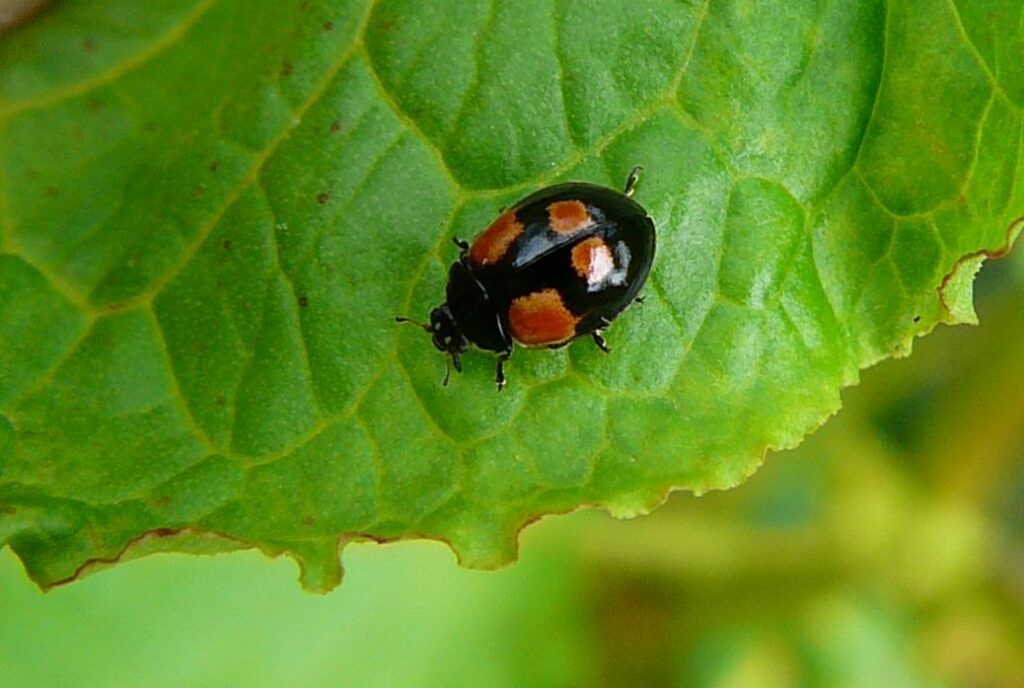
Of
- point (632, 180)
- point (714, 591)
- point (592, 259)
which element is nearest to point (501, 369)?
point (592, 259)

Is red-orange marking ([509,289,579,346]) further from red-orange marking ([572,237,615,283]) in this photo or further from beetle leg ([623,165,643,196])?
beetle leg ([623,165,643,196])

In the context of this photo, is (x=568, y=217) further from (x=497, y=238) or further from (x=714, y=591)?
(x=714, y=591)

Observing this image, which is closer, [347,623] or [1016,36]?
[1016,36]

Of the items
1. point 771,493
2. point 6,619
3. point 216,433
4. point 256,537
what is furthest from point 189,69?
point 771,493

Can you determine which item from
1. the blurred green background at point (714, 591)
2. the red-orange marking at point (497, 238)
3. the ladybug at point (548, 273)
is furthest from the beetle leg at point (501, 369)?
the blurred green background at point (714, 591)

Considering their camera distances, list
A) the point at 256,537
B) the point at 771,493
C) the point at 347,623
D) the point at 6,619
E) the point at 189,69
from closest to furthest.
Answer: the point at 189,69 < the point at 256,537 < the point at 6,619 < the point at 347,623 < the point at 771,493

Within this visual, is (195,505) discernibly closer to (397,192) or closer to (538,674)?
(397,192)
